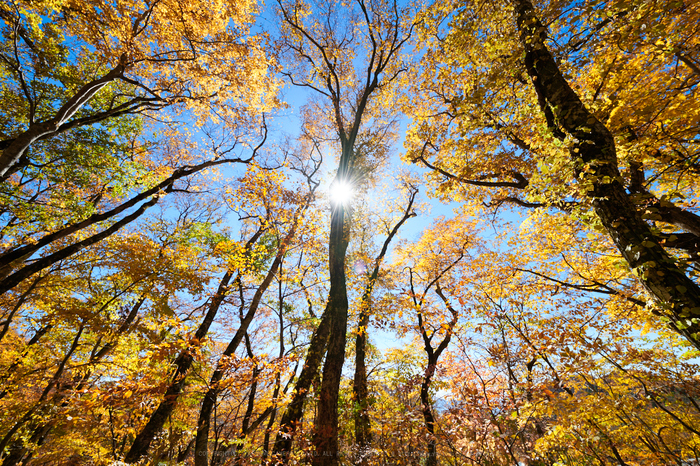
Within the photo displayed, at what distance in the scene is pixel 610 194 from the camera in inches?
105

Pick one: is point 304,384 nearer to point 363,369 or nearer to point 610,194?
point 363,369

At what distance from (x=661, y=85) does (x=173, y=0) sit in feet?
37.1

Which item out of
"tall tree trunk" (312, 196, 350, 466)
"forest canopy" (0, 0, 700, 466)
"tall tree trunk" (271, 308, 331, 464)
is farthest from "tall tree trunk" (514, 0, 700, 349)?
"tall tree trunk" (271, 308, 331, 464)

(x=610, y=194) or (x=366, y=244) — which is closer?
(x=610, y=194)

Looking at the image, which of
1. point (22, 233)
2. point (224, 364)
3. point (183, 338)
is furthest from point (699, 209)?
point (22, 233)

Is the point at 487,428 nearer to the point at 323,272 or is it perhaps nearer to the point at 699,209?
the point at 699,209

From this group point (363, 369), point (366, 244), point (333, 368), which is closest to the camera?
point (333, 368)

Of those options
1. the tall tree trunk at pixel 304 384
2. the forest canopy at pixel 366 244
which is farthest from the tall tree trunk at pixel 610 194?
the tall tree trunk at pixel 304 384

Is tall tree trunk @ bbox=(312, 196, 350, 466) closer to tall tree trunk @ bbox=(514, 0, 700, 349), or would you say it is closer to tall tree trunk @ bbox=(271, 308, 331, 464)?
tall tree trunk @ bbox=(271, 308, 331, 464)

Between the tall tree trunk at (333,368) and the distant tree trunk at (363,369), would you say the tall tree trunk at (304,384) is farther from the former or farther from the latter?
the distant tree trunk at (363,369)

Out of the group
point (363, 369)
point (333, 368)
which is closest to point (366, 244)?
point (363, 369)

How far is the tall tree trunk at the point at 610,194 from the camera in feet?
7.18

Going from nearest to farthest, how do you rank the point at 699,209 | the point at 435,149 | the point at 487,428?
the point at 487,428 < the point at 699,209 < the point at 435,149

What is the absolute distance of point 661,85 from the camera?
3.87 m
